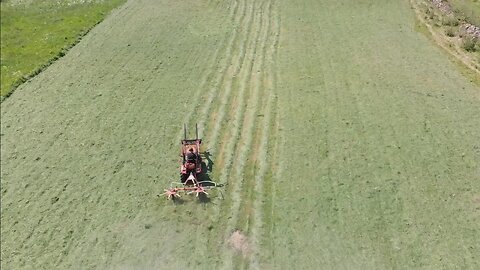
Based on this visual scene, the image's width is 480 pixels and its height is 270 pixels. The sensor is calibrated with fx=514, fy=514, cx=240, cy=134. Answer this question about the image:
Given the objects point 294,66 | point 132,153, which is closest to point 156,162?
point 132,153

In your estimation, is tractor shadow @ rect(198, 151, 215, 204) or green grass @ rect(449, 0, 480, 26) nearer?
tractor shadow @ rect(198, 151, 215, 204)

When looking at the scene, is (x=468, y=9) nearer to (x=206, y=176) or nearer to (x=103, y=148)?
(x=206, y=176)

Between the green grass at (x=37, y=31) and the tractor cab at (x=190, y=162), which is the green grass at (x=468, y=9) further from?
the green grass at (x=37, y=31)

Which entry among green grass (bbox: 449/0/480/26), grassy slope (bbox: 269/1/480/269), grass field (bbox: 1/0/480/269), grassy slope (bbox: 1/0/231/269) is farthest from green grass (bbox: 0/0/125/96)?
green grass (bbox: 449/0/480/26)

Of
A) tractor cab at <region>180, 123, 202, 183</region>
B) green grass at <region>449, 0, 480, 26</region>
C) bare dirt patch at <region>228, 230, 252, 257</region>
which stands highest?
green grass at <region>449, 0, 480, 26</region>

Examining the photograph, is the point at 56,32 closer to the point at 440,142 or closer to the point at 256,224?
the point at 256,224

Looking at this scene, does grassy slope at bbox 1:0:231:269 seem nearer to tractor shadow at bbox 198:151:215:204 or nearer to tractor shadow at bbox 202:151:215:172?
tractor shadow at bbox 198:151:215:204

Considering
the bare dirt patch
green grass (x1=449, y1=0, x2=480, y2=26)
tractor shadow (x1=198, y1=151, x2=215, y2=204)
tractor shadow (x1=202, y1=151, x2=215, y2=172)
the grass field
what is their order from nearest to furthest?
the bare dirt patch
the grass field
tractor shadow (x1=198, y1=151, x2=215, y2=204)
tractor shadow (x1=202, y1=151, x2=215, y2=172)
green grass (x1=449, y1=0, x2=480, y2=26)
